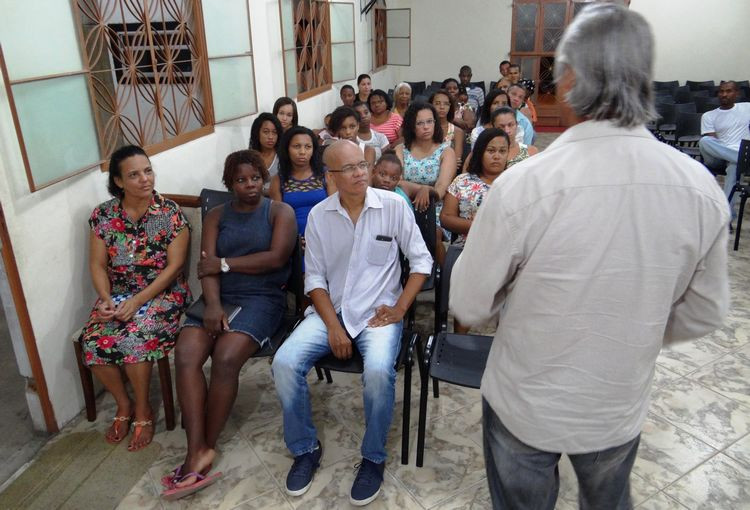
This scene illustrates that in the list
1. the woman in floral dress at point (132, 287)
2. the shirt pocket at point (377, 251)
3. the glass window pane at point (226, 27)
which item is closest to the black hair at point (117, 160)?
the woman in floral dress at point (132, 287)

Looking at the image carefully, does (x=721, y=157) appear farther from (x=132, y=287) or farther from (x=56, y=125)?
(x=56, y=125)

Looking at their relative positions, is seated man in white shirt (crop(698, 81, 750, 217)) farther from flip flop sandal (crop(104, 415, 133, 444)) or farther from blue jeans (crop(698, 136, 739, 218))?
flip flop sandal (crop(104, 415, 133, 444))

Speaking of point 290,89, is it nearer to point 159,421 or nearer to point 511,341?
point 159,421

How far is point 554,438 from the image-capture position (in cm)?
109

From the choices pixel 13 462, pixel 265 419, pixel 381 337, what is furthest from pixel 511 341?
pixel 13 462

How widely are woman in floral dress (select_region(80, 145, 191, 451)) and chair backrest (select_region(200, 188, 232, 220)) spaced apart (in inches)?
7.0

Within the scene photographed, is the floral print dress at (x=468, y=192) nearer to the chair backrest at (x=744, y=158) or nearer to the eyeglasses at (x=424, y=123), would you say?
the eyeglasses at (x=424, y=123)

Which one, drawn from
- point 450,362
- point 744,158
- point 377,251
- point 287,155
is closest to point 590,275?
point 450,362

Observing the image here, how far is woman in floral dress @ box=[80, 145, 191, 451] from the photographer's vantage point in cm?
225

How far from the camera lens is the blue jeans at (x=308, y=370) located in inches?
75.9

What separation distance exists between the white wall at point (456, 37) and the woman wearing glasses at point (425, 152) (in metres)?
6.73

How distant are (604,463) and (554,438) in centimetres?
16

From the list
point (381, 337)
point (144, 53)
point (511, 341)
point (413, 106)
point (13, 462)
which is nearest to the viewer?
point (511, 341)

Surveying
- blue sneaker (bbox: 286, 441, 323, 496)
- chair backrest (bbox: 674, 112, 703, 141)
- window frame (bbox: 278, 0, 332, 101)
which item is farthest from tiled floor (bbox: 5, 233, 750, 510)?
chair backrest (bbox: 674, 112, 703, 141)
